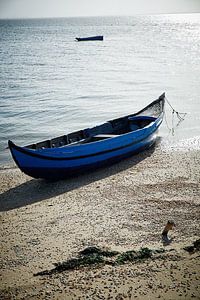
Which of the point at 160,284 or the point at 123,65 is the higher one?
the point at 123,65

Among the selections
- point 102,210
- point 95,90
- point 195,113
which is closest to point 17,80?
point 95,90

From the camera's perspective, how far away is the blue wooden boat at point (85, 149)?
1395 cm

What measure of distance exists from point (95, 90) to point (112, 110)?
364 inches

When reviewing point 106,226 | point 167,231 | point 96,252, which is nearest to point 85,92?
point 106,226

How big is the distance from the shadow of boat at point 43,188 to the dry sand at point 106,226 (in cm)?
4

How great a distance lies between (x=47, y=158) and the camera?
1410 cm

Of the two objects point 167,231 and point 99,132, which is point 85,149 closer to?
point 99,132

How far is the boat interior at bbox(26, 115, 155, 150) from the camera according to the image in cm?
1585

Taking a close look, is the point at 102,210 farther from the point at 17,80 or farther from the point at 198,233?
the point at 17,80

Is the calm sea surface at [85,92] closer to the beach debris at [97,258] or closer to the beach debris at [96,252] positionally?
the beach debris at [96,252]

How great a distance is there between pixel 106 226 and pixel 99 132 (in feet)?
25.4

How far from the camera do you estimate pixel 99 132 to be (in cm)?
1792

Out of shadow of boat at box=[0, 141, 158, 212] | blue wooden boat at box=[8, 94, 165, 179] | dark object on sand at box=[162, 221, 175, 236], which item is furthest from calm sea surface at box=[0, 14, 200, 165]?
dark object on sand at box=[162, 221, 175, 236]

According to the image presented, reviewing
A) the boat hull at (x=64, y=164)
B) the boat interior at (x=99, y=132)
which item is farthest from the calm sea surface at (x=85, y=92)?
the boat hull at (x=64, y=164)
